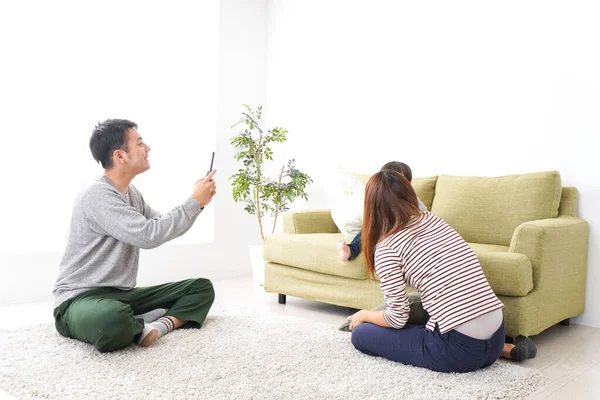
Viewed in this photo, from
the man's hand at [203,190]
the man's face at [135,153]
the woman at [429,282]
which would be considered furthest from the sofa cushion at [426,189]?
the man's face at [135,153]

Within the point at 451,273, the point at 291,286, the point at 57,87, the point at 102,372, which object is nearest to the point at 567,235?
the point at 451,273

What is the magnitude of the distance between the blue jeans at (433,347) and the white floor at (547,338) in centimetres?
22

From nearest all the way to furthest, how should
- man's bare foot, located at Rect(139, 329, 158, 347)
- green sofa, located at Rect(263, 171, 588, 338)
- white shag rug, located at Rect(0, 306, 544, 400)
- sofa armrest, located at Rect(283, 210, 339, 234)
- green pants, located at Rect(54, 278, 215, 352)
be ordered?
white shag rug, located at Rect(0, 306, 544, 400) < green pants, located at Rect(54, 278, 215, 352) < man's bare foot, located at Rect(139, 329, 158, 347) < green sofa, located at Rect(263, 171, 588, 338) < sofa armrest, located at Rect(283, 210, 339, 234)

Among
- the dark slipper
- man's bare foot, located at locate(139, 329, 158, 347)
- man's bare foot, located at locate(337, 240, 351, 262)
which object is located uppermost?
man's bare foot, located at locate(337, 240, 351, 262)

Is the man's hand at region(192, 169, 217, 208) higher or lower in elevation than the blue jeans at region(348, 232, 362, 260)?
higher

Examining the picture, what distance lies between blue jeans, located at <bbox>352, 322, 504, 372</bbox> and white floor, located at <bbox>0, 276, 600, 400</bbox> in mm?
216

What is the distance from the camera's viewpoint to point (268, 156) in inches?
164

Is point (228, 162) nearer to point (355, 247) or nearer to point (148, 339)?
point (355, 247)

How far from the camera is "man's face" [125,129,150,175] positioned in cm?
248

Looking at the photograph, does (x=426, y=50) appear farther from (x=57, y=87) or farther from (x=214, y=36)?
(x=57, y=87)

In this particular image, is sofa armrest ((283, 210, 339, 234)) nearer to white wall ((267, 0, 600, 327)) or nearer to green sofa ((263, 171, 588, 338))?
green sofa ((263, 171, 588, 338))

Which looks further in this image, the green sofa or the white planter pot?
the white planter pot

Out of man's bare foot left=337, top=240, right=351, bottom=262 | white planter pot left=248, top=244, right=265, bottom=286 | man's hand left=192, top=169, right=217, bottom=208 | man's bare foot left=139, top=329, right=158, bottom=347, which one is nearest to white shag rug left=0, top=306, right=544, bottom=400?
man's bare foot left=139, top=329, right=158, bottom=347

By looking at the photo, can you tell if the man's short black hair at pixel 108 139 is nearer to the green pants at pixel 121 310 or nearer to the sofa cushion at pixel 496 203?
the green pants at pixel 121 310
